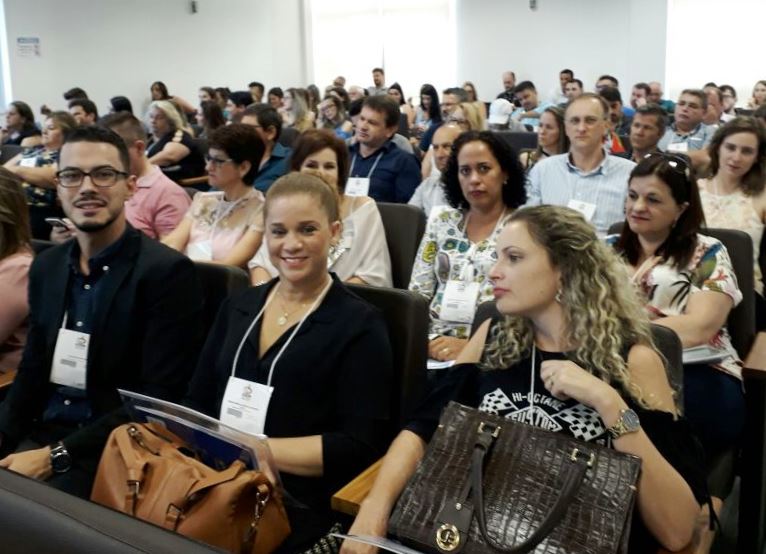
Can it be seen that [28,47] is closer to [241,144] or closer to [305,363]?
[241,144]

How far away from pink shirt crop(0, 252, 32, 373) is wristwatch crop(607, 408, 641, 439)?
169cm

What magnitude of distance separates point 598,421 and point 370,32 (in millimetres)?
14743

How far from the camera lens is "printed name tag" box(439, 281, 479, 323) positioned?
8.72 ft

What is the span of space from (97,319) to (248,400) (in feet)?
1.66

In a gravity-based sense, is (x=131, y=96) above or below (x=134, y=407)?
above

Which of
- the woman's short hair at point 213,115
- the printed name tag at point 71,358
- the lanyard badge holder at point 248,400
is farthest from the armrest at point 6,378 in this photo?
the woman's short hair at point 213,115

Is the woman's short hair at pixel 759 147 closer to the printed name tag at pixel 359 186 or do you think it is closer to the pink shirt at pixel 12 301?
the printed name tag at pixel 359 186

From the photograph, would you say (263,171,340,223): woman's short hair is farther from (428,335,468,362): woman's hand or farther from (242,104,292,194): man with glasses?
(242,104,292,194): man with glasses

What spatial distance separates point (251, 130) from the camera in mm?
3395

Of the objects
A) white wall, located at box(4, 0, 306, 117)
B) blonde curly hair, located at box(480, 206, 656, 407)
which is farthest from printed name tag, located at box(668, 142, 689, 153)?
white wall, located at box(4, 0, 306, 117)

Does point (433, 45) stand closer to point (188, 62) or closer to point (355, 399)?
point (188, 62)

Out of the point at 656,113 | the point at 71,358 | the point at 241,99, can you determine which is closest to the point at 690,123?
the point at 656,113

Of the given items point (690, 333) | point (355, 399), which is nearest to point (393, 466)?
point (355, 399)

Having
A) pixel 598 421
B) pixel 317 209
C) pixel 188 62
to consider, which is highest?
pixel 188 62
